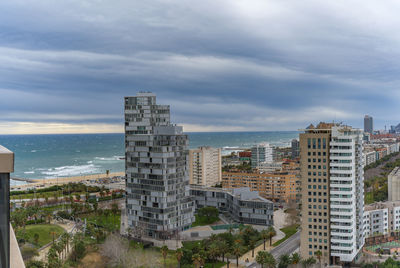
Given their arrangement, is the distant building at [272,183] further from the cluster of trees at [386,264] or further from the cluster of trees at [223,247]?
the cluster of trees at [386,264]

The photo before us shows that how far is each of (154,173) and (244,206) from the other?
14.6 meters

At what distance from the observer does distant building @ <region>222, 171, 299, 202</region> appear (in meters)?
74.9

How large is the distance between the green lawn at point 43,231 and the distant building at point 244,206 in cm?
2384

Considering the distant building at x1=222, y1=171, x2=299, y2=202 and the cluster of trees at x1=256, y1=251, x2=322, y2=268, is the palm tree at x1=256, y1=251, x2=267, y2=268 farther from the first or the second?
the distant building at x1=222, y1=171, x2=299, y2=202

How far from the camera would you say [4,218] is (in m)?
3.45

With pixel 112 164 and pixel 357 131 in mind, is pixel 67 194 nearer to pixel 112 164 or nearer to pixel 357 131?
pixel 357 131

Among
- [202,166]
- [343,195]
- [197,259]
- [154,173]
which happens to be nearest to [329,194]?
[343,195]

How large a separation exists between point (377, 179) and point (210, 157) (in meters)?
36.9

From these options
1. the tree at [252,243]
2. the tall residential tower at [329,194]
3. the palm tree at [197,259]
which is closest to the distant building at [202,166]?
the tree at [252,243]

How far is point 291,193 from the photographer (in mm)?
75250

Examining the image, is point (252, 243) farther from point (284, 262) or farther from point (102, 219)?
point (102, 219)

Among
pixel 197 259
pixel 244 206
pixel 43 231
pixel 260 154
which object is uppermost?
pixel 260 154

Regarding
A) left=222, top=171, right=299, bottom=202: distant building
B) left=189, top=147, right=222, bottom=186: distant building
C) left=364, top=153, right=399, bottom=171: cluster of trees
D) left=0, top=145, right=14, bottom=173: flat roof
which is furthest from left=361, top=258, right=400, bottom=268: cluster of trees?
left=364, top=153, right=399, bottom=171: cluster of trees

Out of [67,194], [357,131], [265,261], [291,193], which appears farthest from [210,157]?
[265,261]
